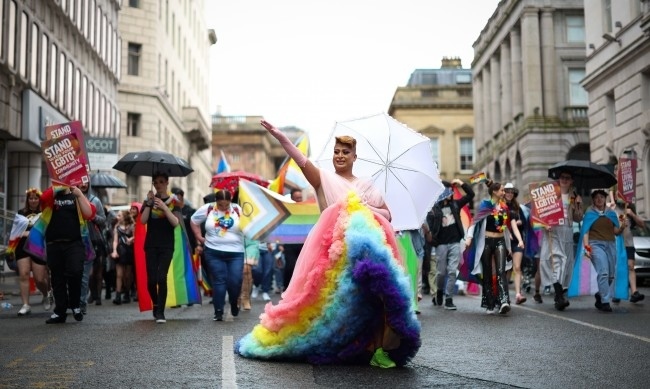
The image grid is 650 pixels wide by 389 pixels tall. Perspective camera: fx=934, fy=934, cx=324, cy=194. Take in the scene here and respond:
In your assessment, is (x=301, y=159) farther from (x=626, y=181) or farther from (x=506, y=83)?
(x=506, y=83)

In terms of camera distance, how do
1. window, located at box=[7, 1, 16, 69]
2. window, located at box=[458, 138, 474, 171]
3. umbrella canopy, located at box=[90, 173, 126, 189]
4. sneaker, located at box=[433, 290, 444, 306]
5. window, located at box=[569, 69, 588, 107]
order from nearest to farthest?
sneaker, located at box=[433, 290, 444, 306] → umbrella canopy, located at box=[90, 173, 126, 189] → window, located at box=[7, 1, 16, 69] → window, located at box=[569, 69, 588, 107] → window, located at box=[458, 138, 474, 171]

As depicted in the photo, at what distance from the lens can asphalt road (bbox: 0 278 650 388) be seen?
20.4 ft

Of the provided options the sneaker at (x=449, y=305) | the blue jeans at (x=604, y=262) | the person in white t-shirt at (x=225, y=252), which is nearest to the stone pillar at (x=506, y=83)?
the blue jeans at (x=604, y=262)

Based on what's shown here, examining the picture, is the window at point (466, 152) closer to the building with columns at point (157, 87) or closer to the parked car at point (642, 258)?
the building with columns at point (157, 87)

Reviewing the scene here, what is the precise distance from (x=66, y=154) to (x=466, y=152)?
68.8m

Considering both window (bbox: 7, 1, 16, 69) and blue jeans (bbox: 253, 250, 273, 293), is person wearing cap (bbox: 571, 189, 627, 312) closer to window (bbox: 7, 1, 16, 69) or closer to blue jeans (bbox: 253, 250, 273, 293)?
blue jeans (bbox: 253, 250, 273, 293)

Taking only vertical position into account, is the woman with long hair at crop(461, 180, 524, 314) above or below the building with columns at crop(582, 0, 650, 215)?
below

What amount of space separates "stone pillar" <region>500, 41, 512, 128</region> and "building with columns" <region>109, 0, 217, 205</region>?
20115 mm

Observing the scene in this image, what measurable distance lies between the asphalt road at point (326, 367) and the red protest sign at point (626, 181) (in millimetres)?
4830

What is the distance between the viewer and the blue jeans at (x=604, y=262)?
45.1ft

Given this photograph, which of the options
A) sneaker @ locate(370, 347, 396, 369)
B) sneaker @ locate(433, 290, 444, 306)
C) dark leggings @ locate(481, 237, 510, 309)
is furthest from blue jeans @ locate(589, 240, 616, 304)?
sneaker @ locate(370, 347, 396, 369)

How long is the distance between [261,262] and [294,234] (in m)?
4.38

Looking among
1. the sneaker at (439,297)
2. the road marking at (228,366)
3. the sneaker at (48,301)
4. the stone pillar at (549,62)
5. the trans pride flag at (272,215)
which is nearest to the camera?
the road marking at (228,366)

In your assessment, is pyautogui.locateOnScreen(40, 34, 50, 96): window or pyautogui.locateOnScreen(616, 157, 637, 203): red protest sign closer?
pyautogui.locateOnScreen(616, 157, 637, 203): red protest sign
